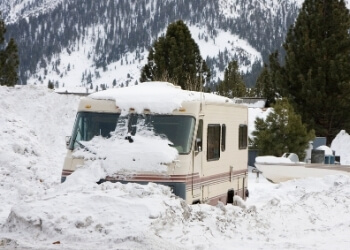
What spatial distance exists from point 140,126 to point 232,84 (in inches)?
2155

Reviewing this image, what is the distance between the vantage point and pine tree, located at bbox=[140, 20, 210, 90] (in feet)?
124

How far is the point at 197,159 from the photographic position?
1163cm

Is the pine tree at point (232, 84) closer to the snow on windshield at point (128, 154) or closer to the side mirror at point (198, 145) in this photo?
the side mirror at point (198, 145)

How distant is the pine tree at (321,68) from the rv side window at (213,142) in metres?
22.7

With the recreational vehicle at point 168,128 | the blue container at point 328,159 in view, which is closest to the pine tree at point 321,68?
the blue container at point 328,159

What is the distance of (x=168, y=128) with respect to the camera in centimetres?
1146

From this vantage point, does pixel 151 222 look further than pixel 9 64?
No

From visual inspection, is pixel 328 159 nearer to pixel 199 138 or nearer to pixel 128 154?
pixel 199 138

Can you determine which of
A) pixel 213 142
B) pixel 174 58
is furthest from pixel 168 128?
pixel 174 58

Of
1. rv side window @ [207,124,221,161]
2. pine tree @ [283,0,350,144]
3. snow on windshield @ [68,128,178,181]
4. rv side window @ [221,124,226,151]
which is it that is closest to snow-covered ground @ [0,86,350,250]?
snow on windshield @ [68,128,178,181]

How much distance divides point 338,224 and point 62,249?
596 centimetres

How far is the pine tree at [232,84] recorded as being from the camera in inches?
2516

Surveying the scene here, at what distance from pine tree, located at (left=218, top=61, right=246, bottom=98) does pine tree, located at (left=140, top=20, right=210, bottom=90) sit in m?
24.0

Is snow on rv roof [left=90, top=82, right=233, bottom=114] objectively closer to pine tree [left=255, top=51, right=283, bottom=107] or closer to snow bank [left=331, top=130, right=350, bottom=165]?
pine tree [left=255, top=51, right=283, bottom=107]
